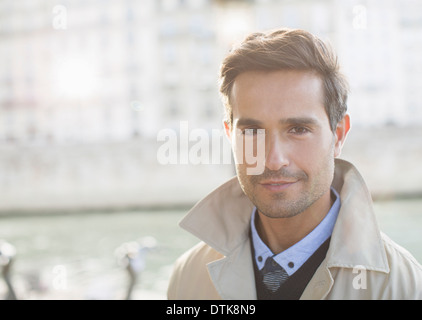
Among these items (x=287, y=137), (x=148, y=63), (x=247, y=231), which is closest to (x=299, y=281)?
(x=247, y=231)

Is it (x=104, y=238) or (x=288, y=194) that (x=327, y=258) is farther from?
(x=104, y=238)

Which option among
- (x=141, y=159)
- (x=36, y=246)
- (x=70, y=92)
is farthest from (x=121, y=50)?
(x=36, y=246)

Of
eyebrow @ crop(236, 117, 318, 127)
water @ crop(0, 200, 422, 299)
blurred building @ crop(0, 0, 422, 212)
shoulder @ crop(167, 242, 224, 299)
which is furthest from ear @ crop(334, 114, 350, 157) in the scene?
blurred building @ crop(0, 0, 422, 212)

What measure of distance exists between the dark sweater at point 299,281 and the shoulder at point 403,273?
0.13 metres

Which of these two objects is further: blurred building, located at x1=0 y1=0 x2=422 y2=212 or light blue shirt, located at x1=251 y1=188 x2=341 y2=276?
blurred building, located at x1=0 y1=0 x2=422 y2=212

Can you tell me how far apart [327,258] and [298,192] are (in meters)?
0.13

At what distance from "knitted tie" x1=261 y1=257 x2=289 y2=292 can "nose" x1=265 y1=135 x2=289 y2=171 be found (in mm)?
225

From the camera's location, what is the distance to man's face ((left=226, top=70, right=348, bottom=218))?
914 millimetres

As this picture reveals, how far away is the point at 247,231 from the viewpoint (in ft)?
3.62

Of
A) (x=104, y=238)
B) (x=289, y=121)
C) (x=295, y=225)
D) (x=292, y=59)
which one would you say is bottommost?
(x=104, y=238)

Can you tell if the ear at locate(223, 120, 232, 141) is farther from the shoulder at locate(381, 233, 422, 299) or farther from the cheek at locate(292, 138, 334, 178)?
the shoulder at locate(381, 233, 422, 299)

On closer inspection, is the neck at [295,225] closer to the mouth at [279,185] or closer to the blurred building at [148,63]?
the mouth at [279,185]

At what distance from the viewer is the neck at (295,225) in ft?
3.32
